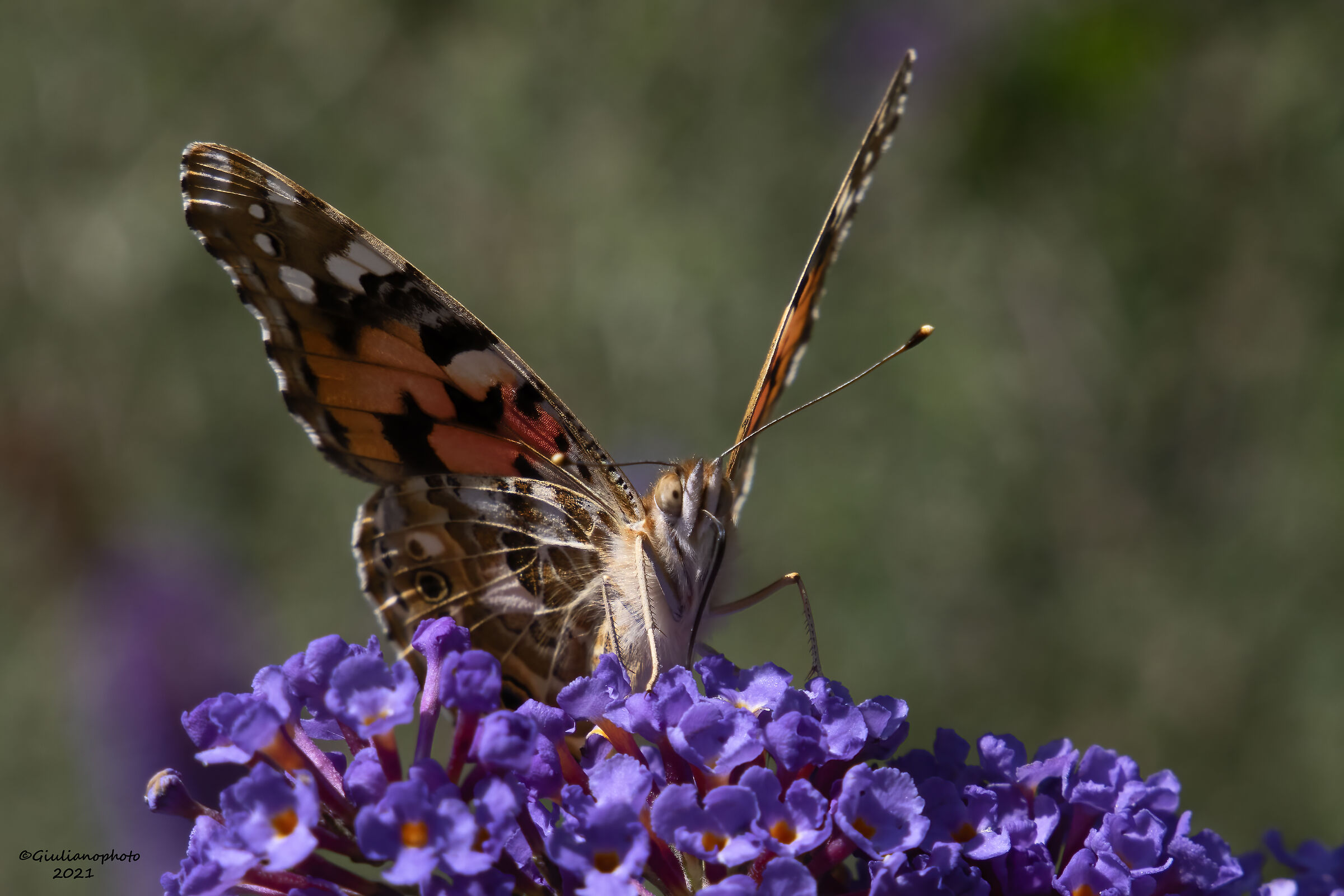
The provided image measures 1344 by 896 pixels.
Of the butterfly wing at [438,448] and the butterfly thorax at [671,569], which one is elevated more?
the butterfly wing at [438,448]

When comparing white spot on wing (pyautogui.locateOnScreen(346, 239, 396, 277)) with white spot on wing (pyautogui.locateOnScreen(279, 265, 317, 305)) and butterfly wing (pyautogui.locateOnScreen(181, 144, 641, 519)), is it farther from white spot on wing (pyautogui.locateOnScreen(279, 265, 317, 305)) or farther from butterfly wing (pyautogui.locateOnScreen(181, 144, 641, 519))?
white spot on wing (pyautogui.locateOnScreen(279, 265, 317, 305))

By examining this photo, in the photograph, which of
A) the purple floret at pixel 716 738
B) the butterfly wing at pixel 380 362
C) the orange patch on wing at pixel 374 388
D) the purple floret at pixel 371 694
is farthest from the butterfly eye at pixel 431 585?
the purple floret at pixel 716 738

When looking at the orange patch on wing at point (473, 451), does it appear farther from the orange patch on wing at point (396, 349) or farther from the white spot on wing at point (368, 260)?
the white spot on wing at point (368, 260)

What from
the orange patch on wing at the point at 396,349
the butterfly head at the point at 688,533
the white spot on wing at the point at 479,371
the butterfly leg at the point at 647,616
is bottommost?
the butterfly leg at the point at 647,616

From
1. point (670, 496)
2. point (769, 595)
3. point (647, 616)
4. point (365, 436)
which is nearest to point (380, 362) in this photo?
point (365, 436)

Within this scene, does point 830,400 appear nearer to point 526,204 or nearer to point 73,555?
point 526,204

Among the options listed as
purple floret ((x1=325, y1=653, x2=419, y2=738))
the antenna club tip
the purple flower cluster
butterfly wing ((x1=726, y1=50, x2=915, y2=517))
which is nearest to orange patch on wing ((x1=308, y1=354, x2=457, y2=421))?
butterfly wing ((x1=726, y1=50, x2=915, y2=517))

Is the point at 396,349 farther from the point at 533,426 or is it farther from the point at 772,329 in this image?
the point at 772,329
